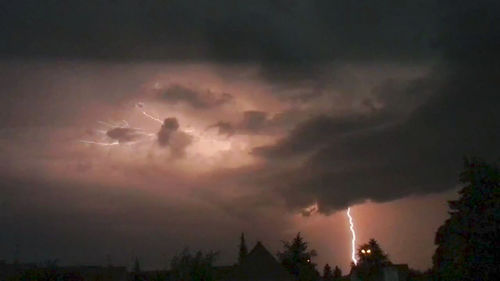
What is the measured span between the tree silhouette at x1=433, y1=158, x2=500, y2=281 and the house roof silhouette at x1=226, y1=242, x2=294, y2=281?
1441 inches

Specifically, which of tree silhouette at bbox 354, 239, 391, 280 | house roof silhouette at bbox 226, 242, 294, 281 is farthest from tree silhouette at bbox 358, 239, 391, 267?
house roof silhouette at bbox 226, 242, 294, 281

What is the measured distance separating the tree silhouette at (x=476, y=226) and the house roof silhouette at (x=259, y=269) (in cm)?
3659

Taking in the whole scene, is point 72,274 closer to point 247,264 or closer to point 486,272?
point 486,272

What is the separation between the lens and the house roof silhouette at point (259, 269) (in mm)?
79688

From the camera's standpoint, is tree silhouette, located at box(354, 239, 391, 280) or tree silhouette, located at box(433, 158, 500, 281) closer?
tree silhouette, located at box(433, 158, 500, 281)

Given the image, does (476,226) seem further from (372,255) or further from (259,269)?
(372,255)

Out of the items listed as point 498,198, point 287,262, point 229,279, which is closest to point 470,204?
point 498,198

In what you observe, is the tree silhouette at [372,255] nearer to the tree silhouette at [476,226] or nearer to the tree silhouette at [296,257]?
the tree silhouette at [296,257]

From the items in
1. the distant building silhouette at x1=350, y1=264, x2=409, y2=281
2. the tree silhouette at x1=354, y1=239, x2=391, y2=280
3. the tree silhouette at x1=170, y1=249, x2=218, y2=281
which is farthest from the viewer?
the tree silhouette at x1=354, y1=239, x2=391, y2=280

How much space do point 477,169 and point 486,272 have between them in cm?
648

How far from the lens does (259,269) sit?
265ft

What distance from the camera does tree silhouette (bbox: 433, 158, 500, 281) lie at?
43.2m

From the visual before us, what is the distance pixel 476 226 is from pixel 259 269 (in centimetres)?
4049

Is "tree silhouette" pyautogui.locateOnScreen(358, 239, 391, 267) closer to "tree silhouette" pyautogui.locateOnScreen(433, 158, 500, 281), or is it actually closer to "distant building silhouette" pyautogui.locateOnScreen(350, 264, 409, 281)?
"distant building silhouette" pyautogui.locateOnScreen(350, 264, 409, 281)
